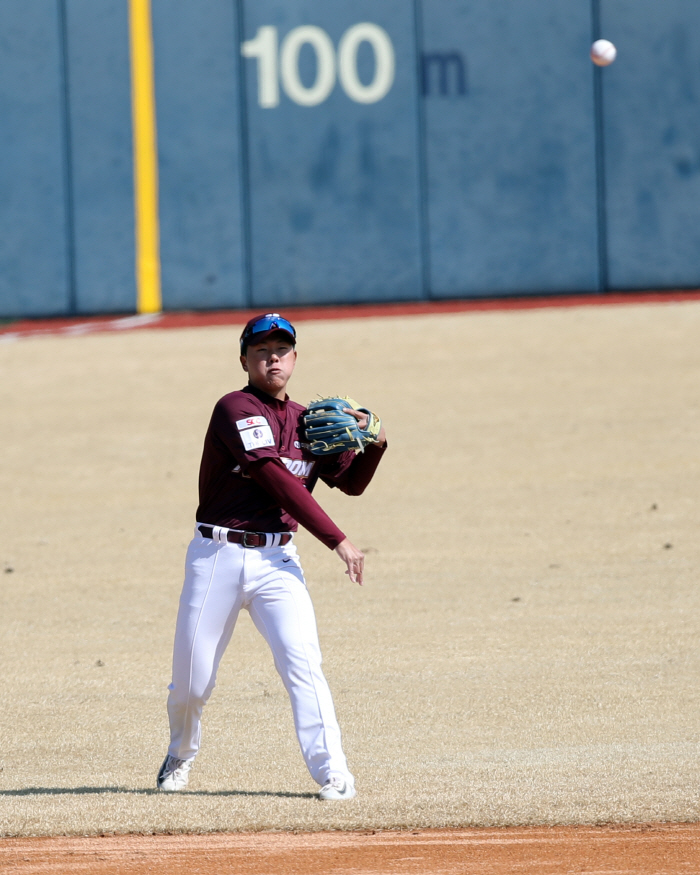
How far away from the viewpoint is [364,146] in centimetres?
1780

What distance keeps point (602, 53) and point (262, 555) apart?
1297 centimetres

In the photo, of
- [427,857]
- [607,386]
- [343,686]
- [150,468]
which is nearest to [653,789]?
[427,857]

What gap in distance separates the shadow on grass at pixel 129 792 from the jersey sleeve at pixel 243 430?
1.27 m

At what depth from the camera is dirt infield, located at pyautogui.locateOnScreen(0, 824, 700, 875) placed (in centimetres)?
418

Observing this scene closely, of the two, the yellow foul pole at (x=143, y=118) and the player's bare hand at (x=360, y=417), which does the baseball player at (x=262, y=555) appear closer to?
the player's bare hand at (x=360, y=417)

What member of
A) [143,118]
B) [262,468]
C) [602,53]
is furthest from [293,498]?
[143,118]

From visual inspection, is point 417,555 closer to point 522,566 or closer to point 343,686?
point 522,566

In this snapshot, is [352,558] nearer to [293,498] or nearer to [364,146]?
[293,498]

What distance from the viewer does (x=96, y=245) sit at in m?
18.2

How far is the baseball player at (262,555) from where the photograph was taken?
183 inches

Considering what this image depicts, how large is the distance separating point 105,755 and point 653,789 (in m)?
2.35

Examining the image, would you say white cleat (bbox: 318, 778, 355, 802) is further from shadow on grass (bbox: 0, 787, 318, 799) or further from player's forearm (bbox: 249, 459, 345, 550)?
player's forearm (bbox: 249, 459, 345, 550)

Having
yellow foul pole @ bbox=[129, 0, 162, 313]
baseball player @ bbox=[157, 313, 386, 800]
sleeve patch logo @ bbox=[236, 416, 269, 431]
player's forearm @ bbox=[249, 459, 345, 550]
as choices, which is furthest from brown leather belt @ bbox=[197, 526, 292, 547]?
yellow foul pole @ bbox=[129, 0, 162, 313]

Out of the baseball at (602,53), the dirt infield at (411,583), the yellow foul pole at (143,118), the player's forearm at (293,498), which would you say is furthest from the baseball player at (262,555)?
the yellow foul pole at (143,118)
